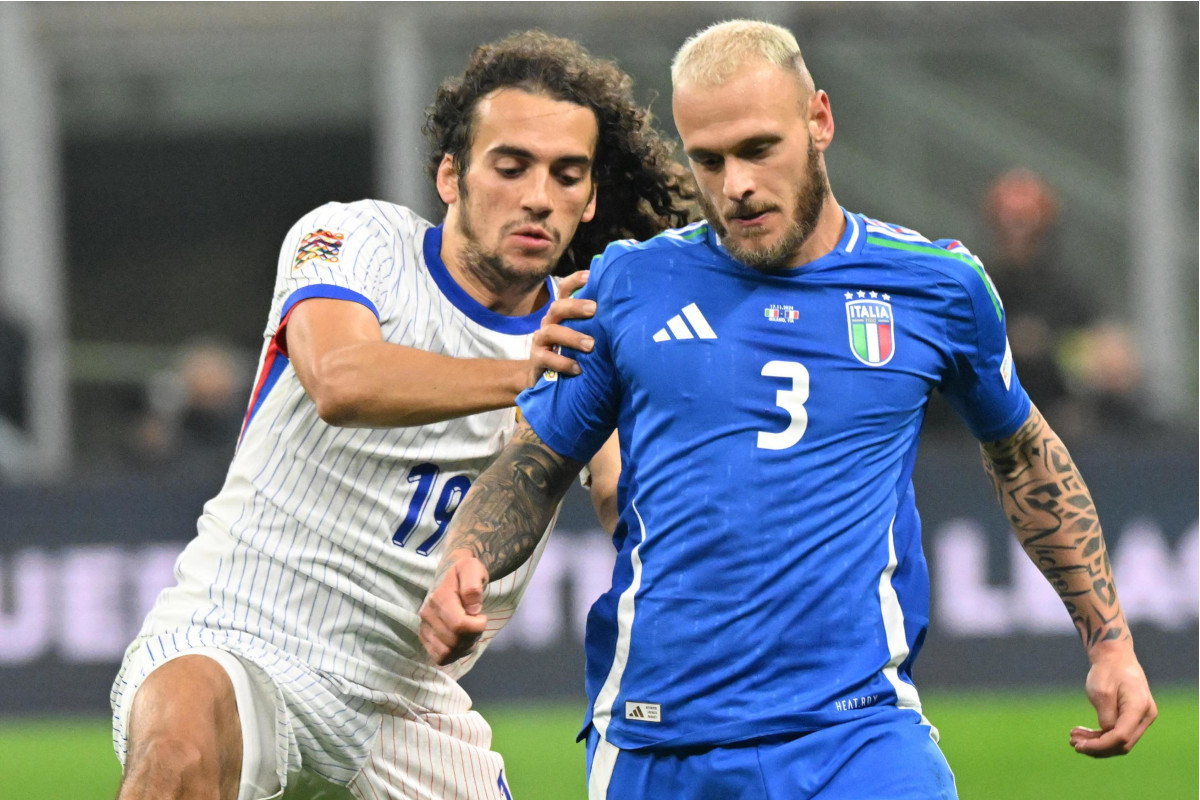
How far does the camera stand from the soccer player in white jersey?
12.6 feet

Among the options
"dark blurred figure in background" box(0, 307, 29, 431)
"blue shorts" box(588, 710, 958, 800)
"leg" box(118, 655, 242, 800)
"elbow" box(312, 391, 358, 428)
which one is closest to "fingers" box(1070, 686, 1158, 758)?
"blue shorts" box(588, 710, 958, 800)

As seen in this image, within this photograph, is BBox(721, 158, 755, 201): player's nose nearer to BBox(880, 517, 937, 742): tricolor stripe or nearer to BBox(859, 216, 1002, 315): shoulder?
BBox(859, 216, 1002, 315): shoulder

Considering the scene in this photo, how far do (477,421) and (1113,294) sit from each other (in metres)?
9.67

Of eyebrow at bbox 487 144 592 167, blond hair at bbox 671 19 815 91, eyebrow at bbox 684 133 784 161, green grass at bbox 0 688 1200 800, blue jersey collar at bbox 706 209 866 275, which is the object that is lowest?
green grass at bbox 0 688 1200 800

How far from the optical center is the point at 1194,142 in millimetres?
12438

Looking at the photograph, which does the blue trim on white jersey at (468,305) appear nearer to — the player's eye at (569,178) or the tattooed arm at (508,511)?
the player's eye at (569,178)

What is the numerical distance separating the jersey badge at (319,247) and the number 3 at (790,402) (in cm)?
123

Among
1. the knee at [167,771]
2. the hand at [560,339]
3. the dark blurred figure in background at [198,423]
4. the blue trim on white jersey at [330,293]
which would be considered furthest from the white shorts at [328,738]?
the dark blurred figure in background at [198,423]

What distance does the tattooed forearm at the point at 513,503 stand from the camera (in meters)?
3.48

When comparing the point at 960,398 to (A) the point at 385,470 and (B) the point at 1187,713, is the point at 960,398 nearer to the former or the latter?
(A) the point at 385,470

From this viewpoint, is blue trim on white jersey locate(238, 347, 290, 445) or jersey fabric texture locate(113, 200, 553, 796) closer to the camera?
jersey fabric texture locate(113, 200, 553, 796)

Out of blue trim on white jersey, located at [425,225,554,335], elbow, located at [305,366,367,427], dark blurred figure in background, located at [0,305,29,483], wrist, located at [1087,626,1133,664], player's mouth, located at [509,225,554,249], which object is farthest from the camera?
dark blurred figure in background, located at [0,305,29,483]

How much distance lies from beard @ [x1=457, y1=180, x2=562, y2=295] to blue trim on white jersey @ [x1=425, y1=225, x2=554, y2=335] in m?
0.06

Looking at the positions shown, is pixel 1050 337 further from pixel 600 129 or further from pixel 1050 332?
pixel 600 129
